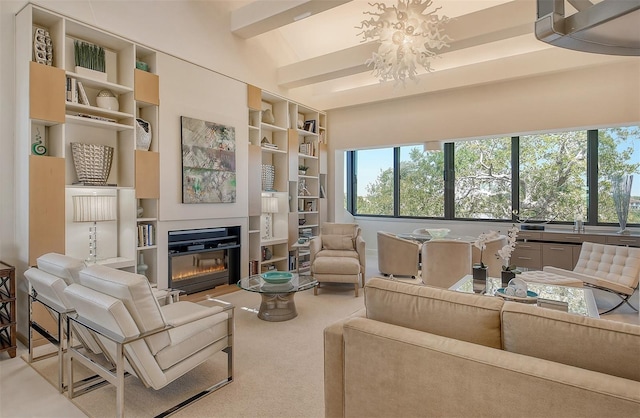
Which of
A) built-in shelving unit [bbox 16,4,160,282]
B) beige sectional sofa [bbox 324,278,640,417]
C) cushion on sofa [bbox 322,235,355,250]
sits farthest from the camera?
cushion on sofa [bbox 322,235,355,250]

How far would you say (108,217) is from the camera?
11.9ft

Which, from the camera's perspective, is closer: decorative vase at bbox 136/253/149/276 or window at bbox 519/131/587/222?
decorative vase at bbox 136/253/149/276

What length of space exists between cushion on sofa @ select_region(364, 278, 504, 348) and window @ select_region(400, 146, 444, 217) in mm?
6440

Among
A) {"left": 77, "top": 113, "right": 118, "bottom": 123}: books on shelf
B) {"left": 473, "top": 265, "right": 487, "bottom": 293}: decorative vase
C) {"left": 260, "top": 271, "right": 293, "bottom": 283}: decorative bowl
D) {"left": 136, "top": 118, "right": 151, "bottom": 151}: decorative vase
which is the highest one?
{"left": 77, "top": 113, "right": 118, "bottom": 123}: books on shelf

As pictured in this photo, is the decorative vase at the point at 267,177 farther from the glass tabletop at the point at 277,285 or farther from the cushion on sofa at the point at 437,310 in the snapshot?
the cushion on sofa at the point at 437,310

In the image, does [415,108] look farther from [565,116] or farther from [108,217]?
[108,217]

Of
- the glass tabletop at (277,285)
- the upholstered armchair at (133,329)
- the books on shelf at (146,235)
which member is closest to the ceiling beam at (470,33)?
the glass tabletop at (277,285)

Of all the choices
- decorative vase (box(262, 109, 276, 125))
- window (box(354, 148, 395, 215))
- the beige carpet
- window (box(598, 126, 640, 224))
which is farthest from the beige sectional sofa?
window (box(354, 148, 395, 215))

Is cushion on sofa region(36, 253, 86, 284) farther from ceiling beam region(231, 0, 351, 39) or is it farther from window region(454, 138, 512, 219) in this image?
window region(454, 138, 512, 219)

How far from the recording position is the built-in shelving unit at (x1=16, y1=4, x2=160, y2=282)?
319 cm

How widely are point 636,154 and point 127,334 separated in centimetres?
746

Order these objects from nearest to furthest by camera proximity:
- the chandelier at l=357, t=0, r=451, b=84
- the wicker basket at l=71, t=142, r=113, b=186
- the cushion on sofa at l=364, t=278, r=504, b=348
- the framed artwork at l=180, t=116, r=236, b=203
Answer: the cushion on sofa at l=364, t=278, r=504, b=348 → the chandelier at l=357, t=0, r=451, b=84 → the wicker basket at l=71, t=142, r=113, b=186 → the framed artwork at l=180, t=116, r=236, b=203

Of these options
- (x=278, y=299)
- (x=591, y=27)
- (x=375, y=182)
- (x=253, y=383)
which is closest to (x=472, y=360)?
(x=591, y=27)

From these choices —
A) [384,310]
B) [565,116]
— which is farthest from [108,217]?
[565,116]
